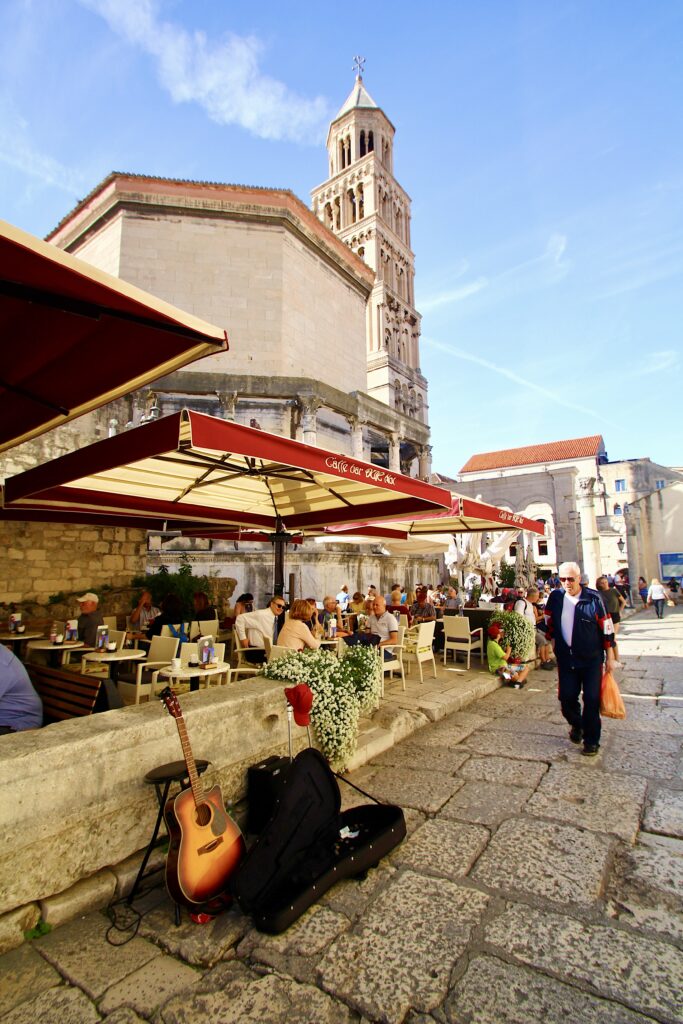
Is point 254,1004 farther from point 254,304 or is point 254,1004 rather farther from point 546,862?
point 254,304

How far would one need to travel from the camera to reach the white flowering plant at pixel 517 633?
787 centimetres

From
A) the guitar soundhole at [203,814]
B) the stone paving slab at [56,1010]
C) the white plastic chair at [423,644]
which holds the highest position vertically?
the white plastic chair at [423,644]

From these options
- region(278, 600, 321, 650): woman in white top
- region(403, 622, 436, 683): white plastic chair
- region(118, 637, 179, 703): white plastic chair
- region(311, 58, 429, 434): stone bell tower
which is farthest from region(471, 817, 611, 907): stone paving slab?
region(311, 58, 429, 434): stone bell tower

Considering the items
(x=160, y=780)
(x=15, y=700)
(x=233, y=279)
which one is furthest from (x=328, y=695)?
(x=233, y=279)

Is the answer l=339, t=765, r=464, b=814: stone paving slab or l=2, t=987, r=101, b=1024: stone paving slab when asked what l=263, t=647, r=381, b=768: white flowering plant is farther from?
l=2, t=987, r=101, b=1024: stone paving slab

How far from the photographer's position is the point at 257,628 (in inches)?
244

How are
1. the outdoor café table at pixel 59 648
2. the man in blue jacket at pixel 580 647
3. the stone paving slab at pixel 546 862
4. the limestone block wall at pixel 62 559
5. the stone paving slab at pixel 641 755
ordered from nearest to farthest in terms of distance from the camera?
the stone paving slab at pixel 546 862 < the stone paving slab at pixel 641 755 < the man in blue jacket at pixel 580 647 < the outdoor café table at pixel 59 648 < the limestone block wall at pixel 62 559

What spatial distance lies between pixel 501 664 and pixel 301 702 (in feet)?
16.7

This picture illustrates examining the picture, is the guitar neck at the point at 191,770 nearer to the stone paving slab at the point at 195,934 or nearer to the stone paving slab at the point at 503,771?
the stone paving slab at the point at 195,934

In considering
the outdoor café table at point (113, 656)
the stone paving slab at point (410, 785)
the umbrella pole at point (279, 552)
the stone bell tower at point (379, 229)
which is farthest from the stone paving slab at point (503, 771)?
the stone bell tower at point (379, 229)

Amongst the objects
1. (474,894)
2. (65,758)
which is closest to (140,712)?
(65,758)

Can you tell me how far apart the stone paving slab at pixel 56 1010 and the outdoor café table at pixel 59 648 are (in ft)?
13.6

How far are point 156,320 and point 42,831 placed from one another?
249cm

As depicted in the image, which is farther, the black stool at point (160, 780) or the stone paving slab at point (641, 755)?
the stone paving slab at point (641, 755)
